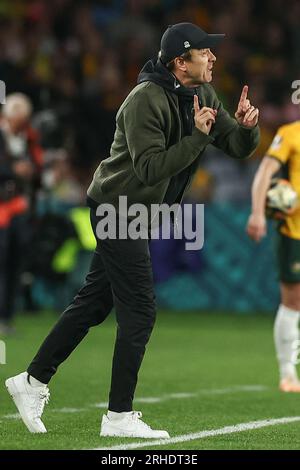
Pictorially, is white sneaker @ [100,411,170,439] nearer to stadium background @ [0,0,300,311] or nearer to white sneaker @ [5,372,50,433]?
white sneaker @ [5,372,50,433]

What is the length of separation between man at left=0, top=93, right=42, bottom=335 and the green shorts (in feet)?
14.5

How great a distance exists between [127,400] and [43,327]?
25.7ft

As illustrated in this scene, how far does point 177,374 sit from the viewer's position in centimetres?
1062

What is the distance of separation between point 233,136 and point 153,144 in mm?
629

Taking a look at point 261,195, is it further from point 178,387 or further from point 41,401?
point 41,401

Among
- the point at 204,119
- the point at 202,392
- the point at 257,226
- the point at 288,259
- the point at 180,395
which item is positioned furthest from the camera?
the point at 288,259

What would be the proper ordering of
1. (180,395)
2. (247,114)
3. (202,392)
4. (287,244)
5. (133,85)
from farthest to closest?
(133,85) < (287,244) < (202,392) < (180,395) < (247,114)

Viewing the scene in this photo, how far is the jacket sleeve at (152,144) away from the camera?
659cm

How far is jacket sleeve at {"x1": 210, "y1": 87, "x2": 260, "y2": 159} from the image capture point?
7.06m

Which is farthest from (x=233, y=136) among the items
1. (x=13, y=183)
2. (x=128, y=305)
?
(x=13, y=183)

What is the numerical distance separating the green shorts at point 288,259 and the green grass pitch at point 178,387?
805 millimetres

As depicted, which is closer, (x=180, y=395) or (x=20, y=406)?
(x=20, y=406)

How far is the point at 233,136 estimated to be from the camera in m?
7.12

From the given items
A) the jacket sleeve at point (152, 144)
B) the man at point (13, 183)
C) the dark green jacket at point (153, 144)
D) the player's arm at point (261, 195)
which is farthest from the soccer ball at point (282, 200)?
the man at point (13, 183)
